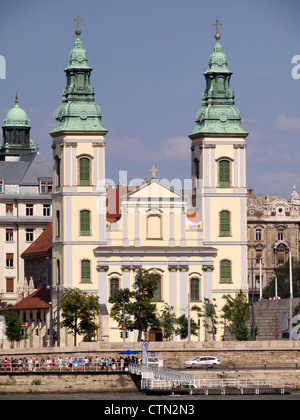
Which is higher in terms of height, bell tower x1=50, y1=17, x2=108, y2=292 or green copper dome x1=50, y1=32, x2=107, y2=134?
green copper dome x1=50, y1=32, x2=107, y2=134

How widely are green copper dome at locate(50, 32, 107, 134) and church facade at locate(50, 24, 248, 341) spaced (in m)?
0.07

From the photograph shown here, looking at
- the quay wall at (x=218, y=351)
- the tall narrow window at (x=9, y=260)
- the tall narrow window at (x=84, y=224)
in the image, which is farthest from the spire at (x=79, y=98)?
the tall narrow window at (x=9, y=260)

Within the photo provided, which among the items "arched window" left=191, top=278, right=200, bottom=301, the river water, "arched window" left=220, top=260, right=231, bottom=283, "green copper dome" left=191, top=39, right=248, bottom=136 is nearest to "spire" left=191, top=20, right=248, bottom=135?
"green copper dome" left=191, top=39, right=248, bottom=136

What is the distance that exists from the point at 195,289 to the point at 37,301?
14068 mm

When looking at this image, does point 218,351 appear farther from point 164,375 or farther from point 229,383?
Result: point 164,375

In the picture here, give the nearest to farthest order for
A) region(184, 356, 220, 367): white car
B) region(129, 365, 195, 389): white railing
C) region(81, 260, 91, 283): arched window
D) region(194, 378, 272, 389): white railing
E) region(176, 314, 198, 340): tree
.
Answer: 1. region(129, 365, 195, 389): white railing
2. region(194, 378, 272, 389): white railing
3. region(184, 356, 220, 367): white car
4. region(176, 314, 198, 340): tree
5. region(81, 260, 91, 283): arched window

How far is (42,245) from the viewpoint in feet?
564

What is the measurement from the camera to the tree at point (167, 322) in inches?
6009

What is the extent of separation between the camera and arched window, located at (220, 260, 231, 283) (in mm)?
157125

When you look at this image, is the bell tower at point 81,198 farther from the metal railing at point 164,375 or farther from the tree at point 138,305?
the metal railing at point 164,375

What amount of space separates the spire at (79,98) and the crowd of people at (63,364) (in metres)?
23.5

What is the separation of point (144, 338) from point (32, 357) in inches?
719

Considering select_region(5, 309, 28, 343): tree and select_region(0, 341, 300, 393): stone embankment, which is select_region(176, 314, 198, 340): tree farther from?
select_region(5, 309, 28, 343): tree
